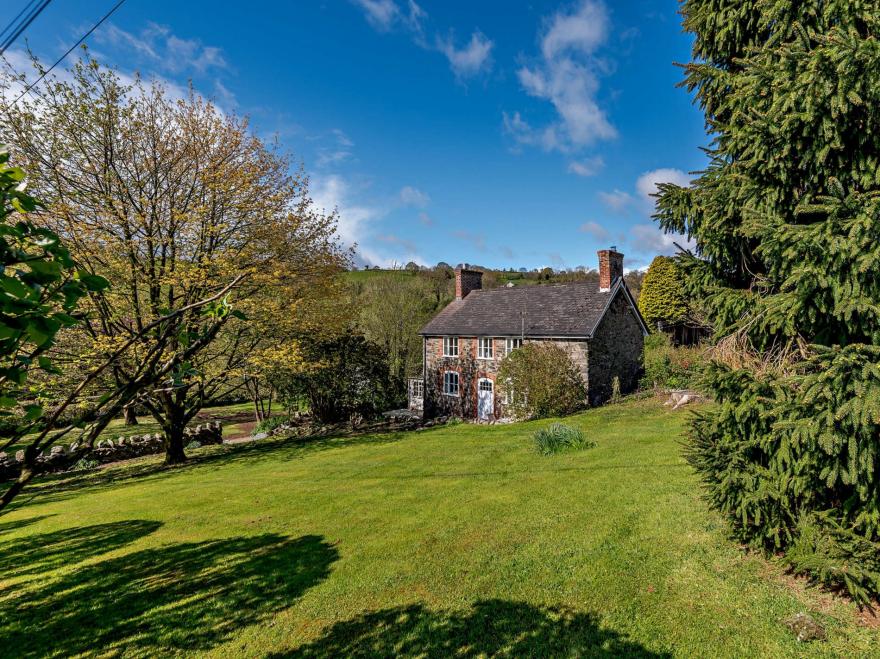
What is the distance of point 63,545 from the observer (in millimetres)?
8125

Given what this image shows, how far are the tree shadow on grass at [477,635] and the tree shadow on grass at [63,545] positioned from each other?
5.24 m

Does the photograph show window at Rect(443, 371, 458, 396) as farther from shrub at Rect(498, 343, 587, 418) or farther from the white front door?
shrub at Rect(498, 343, 587, 418)

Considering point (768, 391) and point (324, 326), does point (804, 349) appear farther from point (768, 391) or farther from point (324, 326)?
point (324, 326)

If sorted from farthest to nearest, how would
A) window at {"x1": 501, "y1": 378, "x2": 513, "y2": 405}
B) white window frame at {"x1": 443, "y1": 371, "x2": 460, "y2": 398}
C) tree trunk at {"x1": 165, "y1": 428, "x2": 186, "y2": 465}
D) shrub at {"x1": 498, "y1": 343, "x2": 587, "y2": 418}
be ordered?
1. white window frame at {"x1": 443, "y1": 371, "x2": 460, "y2": 398}
2. window at {"x1": 501, "y1": 378, "x2": 513, "y2": 405}
3. shrub at {"x1": 498, "y1": 343, "x2": 587, "y2": 418}
4. tree trunk at {"x1": 165, "y1": 428, "x2": 186, "y2": 465}

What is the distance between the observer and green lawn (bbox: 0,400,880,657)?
4957mm

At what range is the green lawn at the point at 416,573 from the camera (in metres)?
4.96

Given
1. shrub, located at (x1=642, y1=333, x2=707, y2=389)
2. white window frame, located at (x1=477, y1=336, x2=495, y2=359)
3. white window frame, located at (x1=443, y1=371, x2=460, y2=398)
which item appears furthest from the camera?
white window frame, located at (x1=443, y1=371, x2=460, y2=398)

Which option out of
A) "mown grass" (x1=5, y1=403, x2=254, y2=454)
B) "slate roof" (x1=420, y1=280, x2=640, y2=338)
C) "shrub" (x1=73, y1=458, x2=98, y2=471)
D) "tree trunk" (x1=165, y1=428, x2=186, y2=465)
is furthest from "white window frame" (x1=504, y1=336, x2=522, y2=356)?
"shrub" (x1=73, y1=458, x2=98, y2=471)

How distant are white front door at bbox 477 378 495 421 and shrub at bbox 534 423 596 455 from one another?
1330 centimetres

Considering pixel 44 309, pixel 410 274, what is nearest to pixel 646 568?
pixel 44 309

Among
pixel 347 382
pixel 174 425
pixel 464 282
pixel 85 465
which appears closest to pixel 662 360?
pixel 464 282

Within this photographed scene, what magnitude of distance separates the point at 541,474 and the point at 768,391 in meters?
5.83

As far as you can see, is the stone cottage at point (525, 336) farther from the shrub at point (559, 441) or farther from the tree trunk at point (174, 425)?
the tree trunk at point (174, 425)

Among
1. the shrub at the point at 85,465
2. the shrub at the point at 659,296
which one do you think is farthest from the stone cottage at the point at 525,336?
the shrub at the point at 85,465
